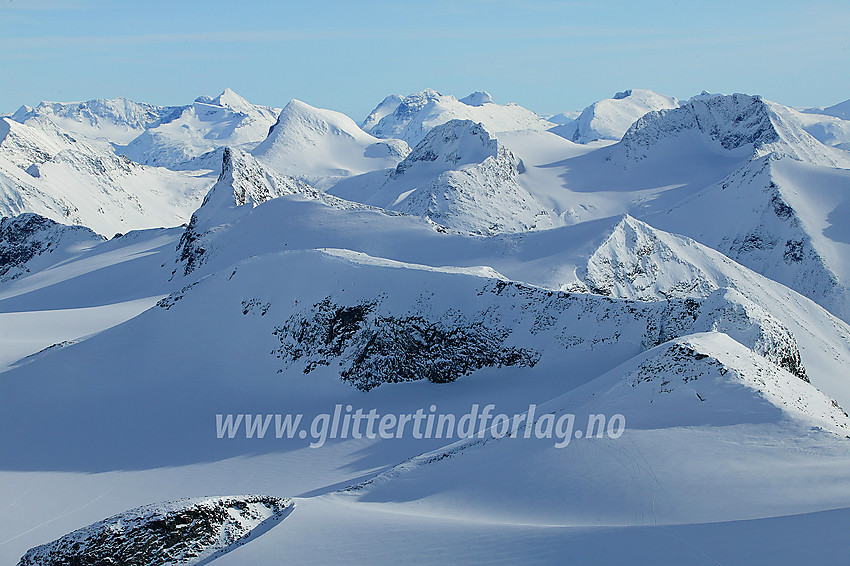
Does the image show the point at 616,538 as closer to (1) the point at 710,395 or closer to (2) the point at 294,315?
(1) the point at 710,395

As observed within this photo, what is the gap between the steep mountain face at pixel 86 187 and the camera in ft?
437

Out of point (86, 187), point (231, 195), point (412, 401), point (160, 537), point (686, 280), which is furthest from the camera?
point (86, 187)

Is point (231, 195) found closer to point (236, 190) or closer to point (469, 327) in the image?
point (236, 190)

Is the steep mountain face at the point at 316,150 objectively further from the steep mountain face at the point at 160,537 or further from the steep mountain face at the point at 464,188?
the steep mountain face at the point at 160,537

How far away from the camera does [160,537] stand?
13.8 metres

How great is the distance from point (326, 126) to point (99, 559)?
7645 inches

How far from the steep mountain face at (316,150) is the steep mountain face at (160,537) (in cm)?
15166

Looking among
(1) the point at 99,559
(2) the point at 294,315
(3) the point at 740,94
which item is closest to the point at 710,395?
(1) the point at 99,559

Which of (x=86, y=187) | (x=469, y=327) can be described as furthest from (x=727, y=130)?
(x=86, y=187)

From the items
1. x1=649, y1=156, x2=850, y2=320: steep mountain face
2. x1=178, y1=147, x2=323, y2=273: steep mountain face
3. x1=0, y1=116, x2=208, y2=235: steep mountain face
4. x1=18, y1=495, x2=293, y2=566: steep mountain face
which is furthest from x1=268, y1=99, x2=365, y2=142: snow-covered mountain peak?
x1=18, y1=495, x2=293, y2=566: steep mountain face

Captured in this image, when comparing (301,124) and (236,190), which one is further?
(301,124)

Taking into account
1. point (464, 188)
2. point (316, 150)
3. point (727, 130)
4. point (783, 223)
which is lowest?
point (783, 223)

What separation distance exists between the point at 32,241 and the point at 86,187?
74624 millimetres

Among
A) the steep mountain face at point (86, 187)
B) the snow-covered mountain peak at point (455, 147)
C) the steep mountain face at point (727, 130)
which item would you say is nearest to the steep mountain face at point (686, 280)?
the snow-covered mountain peak at point (455, 147)
